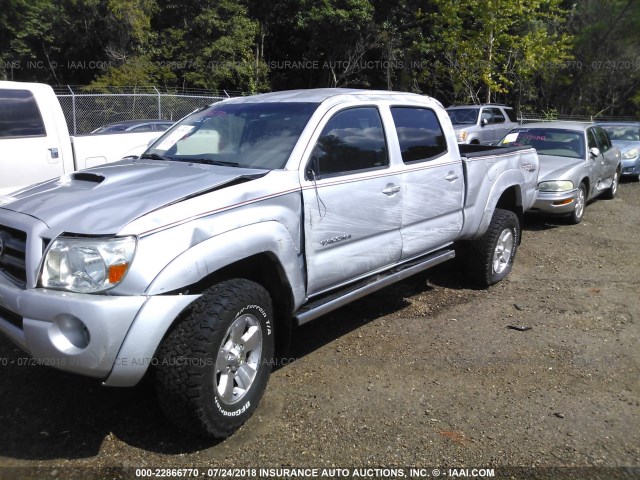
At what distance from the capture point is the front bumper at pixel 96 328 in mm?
2658

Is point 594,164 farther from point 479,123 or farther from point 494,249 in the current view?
point 479,123

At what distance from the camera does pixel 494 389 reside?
12.7ft

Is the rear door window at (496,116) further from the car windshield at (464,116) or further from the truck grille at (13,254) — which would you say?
the truck grille at (13,254)

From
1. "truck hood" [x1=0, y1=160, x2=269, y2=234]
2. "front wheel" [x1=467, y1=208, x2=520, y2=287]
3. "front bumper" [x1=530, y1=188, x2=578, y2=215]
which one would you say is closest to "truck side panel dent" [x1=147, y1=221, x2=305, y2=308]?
"truck hood" [x1=0, y1=160, x2=269, y2=234]

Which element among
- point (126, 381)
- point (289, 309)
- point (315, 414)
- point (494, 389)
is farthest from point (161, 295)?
point (494, 389)

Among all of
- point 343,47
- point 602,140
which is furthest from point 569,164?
point 343,47

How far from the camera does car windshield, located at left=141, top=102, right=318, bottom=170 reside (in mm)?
3838

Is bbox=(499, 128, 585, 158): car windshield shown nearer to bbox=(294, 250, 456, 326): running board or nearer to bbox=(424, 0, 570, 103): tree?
bbox=(294, 250, 456, 326): running board

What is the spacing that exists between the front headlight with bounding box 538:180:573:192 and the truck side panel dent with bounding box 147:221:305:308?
6.59 meters

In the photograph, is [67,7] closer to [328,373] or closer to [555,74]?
[555,74]

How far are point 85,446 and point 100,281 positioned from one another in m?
1.05

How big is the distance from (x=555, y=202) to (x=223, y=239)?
285 inches

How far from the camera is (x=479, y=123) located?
16266 millimetres

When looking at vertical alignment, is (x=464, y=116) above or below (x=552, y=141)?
above
